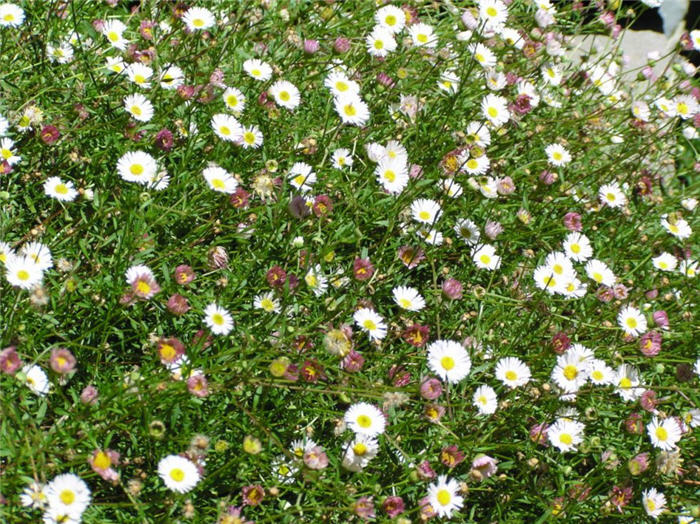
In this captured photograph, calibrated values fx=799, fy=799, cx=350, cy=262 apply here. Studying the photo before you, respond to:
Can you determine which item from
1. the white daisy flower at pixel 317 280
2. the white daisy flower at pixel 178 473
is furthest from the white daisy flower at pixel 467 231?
the white daisy flower at pixel 178 473

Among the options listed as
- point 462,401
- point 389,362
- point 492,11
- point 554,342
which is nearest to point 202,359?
point 389,362

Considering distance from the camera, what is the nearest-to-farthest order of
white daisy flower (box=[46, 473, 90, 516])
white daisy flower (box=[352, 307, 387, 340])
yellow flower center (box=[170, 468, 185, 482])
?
white daisy flower (box=[46, 473, 90, 516]) → yellow flower center (box=[170, 468, 185, 482]) → white daisy flower (box=[352, 307, 387, 340])

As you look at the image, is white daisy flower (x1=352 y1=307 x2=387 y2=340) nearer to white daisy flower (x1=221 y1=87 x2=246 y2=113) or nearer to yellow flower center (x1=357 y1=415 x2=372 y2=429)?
yellow flower center (x1=357 y1=415 x2=372 y2=429)

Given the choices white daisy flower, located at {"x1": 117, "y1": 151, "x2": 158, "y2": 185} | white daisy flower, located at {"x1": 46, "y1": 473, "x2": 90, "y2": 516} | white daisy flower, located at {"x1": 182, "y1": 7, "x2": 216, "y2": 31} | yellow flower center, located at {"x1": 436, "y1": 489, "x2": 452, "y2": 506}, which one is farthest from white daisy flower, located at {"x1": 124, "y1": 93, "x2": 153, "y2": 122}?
yellow flower center, located at {"x1": 436, "y1": 489, "x2": 452, "y2": 506}

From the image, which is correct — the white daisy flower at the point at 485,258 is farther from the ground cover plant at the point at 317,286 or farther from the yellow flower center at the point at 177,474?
the yellow flower center at the point at 177,474

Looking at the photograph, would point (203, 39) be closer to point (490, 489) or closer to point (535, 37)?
point (535, 37)

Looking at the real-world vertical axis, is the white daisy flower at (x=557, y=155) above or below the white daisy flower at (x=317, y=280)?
above

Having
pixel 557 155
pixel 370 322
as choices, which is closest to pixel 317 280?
pixel 370 322
